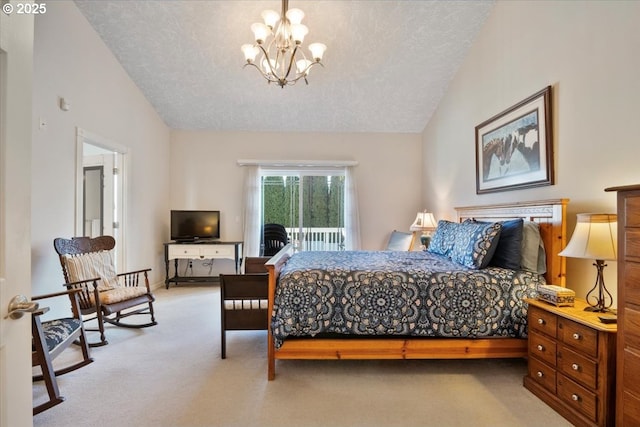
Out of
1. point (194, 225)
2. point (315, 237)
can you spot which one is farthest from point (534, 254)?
point (194, 225)

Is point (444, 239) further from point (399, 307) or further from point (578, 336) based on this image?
point (578, 336)

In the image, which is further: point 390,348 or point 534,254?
point 534,254

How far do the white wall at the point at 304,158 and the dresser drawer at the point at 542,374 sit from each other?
3.51 meters

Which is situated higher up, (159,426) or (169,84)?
(169,84)

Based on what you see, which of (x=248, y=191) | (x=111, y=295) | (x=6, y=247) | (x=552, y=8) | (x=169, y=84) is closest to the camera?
(x=6, y=247)

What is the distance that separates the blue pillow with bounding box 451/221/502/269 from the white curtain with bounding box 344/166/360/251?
2685 mm

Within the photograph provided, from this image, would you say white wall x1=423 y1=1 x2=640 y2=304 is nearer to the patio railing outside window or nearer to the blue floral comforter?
the blue floral comforter

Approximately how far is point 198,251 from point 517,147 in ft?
14.6

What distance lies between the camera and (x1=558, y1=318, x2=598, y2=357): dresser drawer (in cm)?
169

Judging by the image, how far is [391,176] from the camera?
5.58 meters

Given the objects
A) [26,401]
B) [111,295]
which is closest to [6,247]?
[26,401]

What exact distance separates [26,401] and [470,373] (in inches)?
98.5

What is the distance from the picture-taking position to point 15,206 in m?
0.89

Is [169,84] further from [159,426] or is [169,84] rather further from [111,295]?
[159,426]
